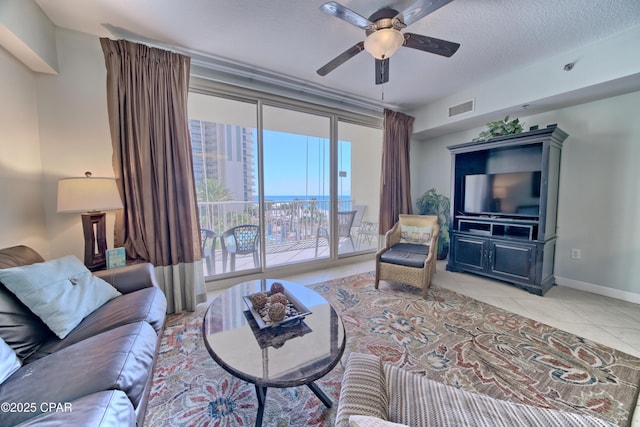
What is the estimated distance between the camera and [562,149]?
2898 mm

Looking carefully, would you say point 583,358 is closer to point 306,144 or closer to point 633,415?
point 633,415

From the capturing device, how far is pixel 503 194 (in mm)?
3113

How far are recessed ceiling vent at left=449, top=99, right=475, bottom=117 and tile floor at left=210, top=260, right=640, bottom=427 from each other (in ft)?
7.59

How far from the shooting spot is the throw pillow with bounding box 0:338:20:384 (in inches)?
36.1

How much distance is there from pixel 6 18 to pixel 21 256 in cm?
150

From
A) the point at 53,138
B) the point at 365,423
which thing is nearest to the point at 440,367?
the point at 365,423

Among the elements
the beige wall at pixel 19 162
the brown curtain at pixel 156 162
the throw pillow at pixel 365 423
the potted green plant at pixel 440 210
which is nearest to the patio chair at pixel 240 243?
the brown curtain at pixel 156 162

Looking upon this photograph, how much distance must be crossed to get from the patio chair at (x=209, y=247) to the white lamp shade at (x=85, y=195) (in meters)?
1.24

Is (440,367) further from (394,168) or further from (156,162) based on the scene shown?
(394,168)

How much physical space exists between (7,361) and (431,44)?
2963 millimetres

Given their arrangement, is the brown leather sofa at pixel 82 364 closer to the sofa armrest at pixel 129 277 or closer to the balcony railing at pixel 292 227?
the sofa armrest at pixel 129 277

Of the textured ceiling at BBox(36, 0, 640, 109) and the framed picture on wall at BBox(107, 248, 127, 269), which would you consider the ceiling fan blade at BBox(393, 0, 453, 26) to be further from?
the framed picture on wall at BBox(107, 248, 127, 269)

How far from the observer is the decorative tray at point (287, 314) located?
4.24ft

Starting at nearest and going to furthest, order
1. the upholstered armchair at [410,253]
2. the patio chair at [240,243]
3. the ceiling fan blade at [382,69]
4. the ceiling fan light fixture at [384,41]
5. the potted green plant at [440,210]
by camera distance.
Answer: the ceiling fan light fixture at [384,41] → the ceiling fan blade at [382,69] → the upholstered armchair at [410,253] → the patio chair at [240,243] → the potted green plant at [440,210]
